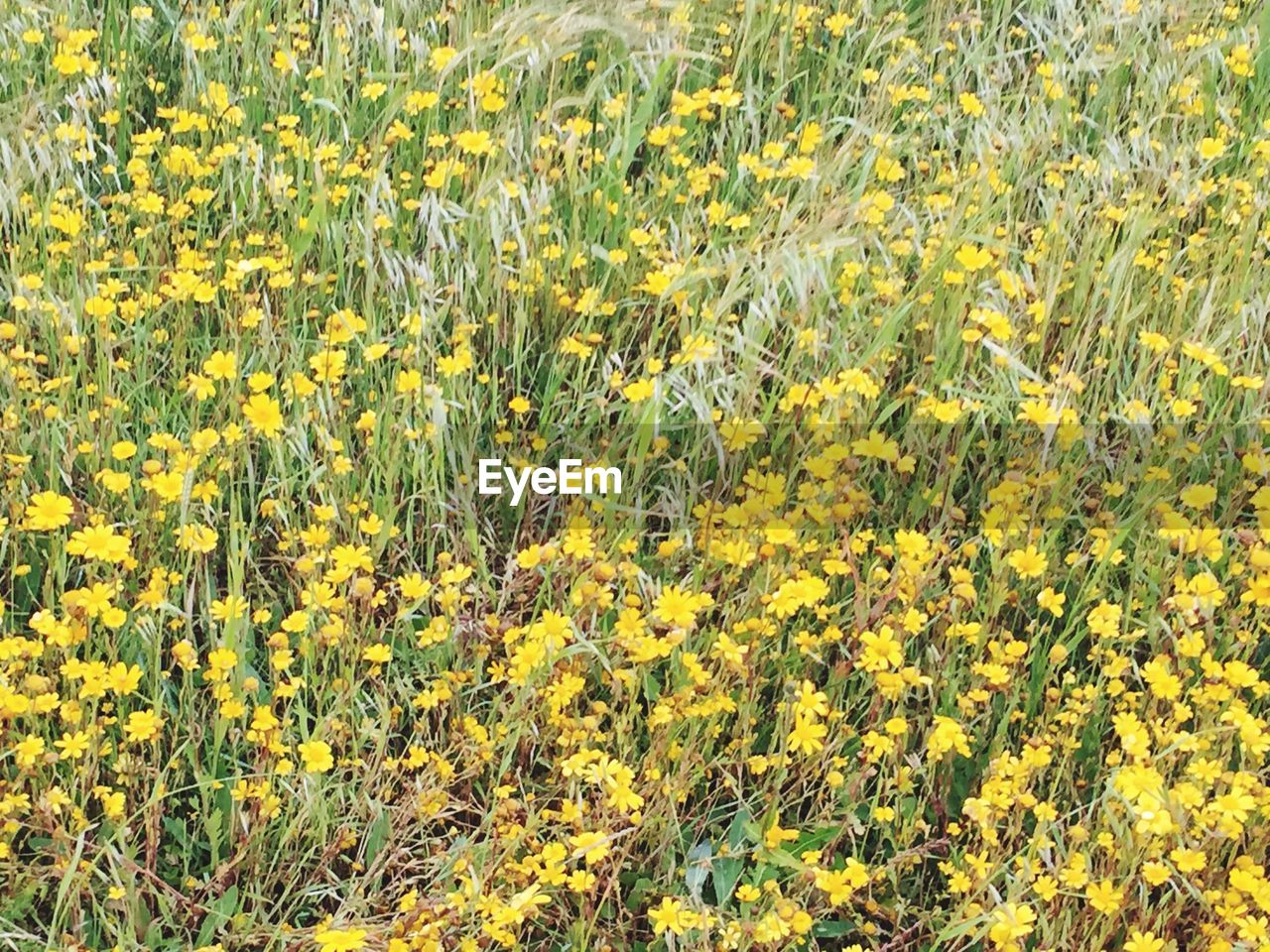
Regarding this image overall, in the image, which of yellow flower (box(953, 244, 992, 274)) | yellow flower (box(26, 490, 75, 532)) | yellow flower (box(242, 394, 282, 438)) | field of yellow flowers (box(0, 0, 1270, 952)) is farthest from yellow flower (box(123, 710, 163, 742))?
yellow flower (box(953, 244, 992, 274))

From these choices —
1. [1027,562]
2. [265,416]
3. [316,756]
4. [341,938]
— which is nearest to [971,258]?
[1027,562]

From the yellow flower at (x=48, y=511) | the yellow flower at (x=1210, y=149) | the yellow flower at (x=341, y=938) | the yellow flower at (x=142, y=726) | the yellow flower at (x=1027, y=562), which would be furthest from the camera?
the yellow flower at (x=1210, y=149)

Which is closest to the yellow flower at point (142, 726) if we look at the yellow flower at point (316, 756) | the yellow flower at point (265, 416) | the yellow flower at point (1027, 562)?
the yellow flower at point (316, 756)

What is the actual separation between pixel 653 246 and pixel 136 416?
3.19ft

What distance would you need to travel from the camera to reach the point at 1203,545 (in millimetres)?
1896

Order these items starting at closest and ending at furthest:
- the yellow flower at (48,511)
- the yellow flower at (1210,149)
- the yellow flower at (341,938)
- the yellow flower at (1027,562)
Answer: the yellow flower at (341,938)
the yellow flower at (48,511)
the yellow flower at (1027,562)
the yellow flower at (1210,149)

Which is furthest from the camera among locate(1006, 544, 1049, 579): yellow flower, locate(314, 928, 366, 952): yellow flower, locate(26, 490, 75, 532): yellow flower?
locate(1006, 544, 1049, 579): yellow flower

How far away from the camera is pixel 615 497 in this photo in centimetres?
207

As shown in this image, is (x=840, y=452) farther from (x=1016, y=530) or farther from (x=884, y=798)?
(x=884, y=798)

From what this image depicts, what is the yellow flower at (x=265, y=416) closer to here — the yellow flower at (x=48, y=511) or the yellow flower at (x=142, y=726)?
the yellow flower at (x=48, y=511)

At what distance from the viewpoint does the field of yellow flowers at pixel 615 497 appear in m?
1.67

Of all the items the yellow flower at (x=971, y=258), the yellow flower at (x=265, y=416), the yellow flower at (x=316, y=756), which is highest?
the yellow flower at (x=971, y=258)

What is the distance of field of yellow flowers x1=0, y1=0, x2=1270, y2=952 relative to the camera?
1670mm

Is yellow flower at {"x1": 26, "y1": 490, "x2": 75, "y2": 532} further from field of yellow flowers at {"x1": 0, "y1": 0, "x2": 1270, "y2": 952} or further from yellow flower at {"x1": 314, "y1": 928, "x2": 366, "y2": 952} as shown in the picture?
yellow flower at {"x1": 314, "y1": 928, "x2": 366, "y2": 952}
